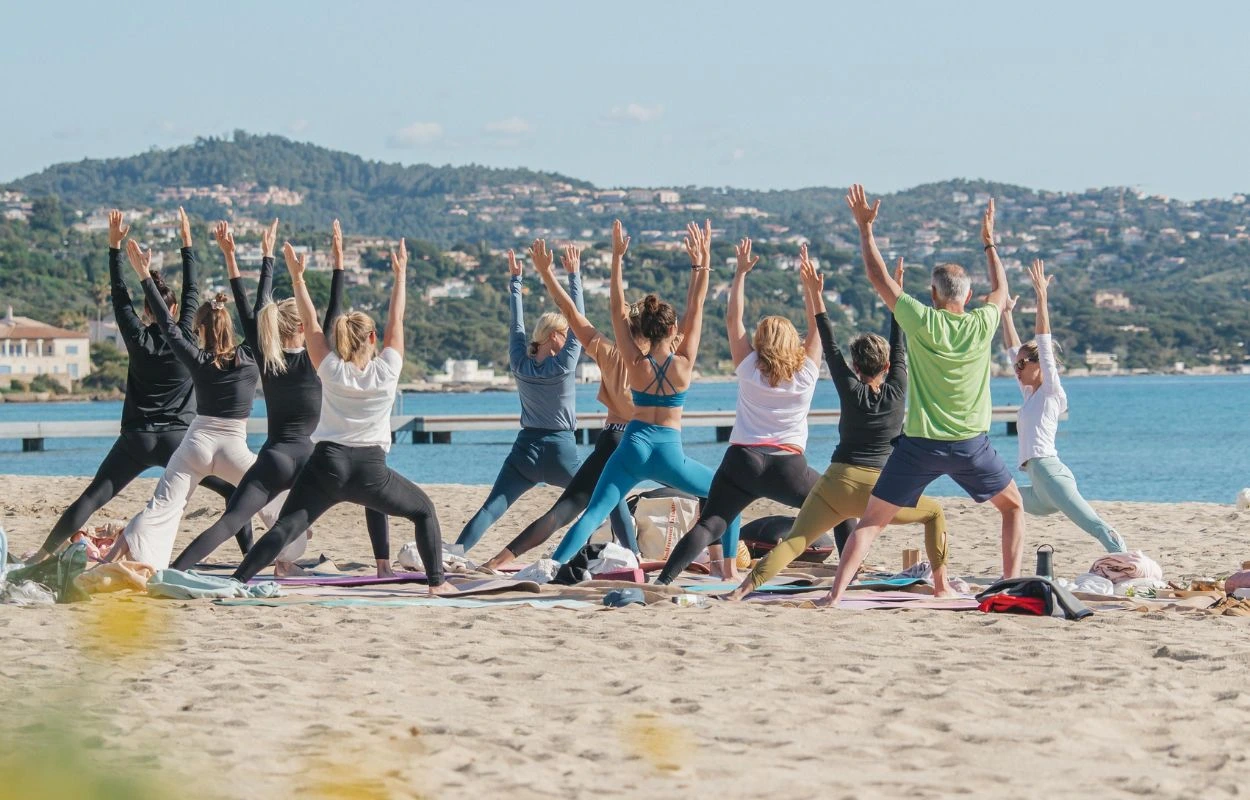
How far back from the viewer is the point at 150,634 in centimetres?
301

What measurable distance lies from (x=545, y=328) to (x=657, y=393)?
1492mm

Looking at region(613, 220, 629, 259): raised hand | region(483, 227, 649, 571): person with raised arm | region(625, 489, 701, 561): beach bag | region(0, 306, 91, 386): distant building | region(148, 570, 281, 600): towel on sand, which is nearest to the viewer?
region(148, 570, 281, 600): towel on sand

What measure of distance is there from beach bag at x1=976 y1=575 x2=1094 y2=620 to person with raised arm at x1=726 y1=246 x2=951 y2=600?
1.63 feet

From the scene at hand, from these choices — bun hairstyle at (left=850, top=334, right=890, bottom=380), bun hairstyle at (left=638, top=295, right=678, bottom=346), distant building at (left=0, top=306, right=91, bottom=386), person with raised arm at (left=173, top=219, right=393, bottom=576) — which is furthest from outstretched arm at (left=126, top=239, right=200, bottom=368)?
distant building at (left=0, top=306, right=91, bottom=386)

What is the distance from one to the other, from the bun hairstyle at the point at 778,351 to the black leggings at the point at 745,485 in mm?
382

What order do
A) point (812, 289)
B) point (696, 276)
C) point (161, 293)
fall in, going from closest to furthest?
point (812, 289) → point (696, 276) → point (161, 293)

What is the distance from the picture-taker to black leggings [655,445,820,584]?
27.0ft

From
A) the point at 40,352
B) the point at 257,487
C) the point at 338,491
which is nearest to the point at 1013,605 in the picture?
the point at 338,491

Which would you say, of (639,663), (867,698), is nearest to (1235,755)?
(867,698)

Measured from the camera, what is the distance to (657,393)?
27.9 feet

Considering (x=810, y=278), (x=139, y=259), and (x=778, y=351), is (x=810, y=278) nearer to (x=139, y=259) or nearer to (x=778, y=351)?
(x=778, y=351)

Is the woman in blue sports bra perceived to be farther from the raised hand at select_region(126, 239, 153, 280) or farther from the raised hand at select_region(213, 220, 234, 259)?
the raised hand at select_region(126, 239, 153, 280)

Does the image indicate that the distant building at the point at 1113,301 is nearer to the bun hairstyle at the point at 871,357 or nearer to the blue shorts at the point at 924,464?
the bun hairstyle at the point at 871,357

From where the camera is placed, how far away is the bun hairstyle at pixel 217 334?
29.0ft
